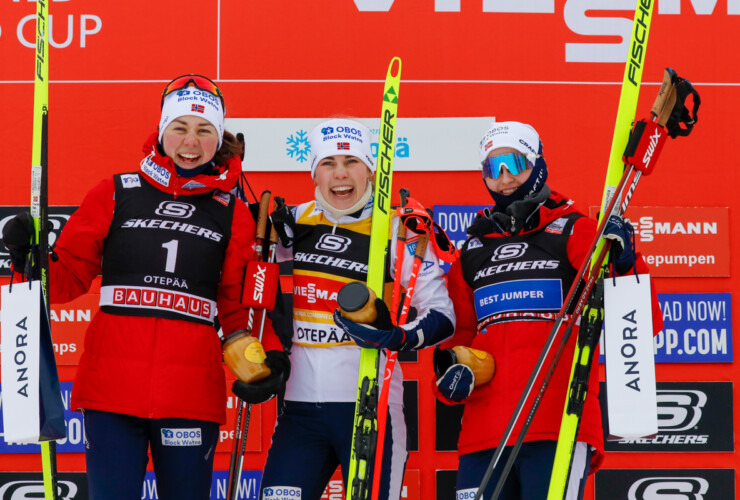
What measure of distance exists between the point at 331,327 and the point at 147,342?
1.94ft

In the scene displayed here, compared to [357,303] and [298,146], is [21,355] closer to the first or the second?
[357,303]

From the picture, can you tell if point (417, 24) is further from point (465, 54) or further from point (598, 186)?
point (598, 186)

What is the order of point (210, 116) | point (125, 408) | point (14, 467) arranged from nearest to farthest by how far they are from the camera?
point (125, 408)
point (210, 116)
point (14, 467)

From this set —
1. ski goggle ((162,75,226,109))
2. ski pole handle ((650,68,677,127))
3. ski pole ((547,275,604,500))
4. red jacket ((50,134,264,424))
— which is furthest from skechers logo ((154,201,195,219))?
ski pole handle ((650,68,677,127))

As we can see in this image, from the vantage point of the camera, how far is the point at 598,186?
4.18 metres

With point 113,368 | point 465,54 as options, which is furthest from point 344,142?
point 465,54

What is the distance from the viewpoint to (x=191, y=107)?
299cm

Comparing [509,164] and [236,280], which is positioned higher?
[509,164]

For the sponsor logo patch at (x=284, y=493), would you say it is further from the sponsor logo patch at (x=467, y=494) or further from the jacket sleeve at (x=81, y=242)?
the jacket sleeve at (x=81, y=242)

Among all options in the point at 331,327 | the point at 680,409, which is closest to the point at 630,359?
the point at 331,327

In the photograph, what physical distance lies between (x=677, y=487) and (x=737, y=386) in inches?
21.3

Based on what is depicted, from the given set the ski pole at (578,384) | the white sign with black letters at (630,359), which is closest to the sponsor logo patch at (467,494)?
the ski pole at (578,384)

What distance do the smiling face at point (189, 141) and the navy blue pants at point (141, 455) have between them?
2.79 feet

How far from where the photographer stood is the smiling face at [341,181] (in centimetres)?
305
